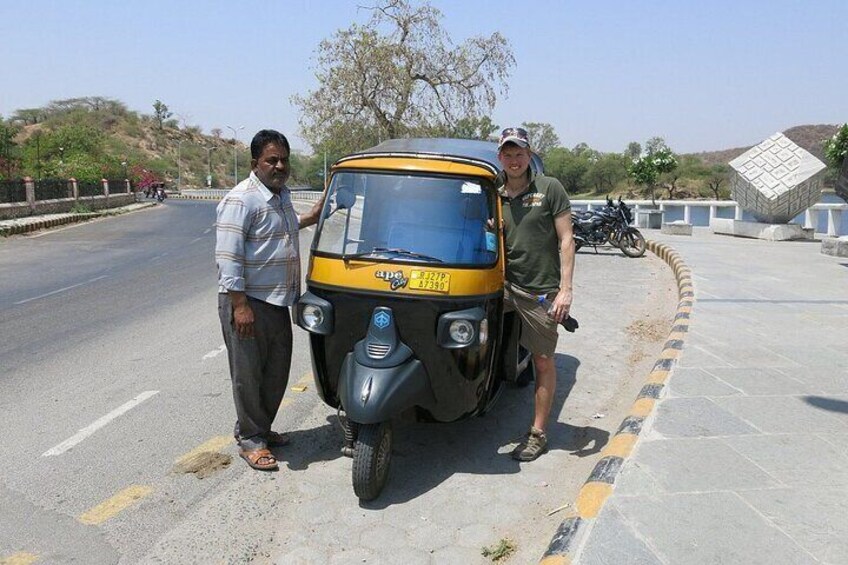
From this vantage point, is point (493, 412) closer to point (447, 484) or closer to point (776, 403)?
point (447, 484)

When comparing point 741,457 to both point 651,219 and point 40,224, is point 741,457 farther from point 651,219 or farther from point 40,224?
point 40,224

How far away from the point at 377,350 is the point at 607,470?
1382mm

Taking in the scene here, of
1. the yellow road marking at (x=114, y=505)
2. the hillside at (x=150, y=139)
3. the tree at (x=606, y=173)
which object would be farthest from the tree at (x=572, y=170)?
the yellow road marking at (x=114, y=505)

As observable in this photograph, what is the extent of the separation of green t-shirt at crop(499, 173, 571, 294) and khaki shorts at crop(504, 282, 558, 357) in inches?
2.5

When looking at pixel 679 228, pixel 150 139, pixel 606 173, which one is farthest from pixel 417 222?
pixel 150 139

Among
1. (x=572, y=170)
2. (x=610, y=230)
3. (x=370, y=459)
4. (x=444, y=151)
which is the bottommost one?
(x=370, y=459)

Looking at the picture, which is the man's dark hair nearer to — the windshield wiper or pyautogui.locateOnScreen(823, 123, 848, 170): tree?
the windshield wiper

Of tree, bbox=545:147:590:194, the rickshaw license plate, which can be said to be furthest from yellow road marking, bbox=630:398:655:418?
tree, bbox=545:147:590:194

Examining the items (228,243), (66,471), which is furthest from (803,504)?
(66,471)

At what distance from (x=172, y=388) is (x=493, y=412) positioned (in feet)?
8.50

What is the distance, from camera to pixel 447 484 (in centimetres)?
402

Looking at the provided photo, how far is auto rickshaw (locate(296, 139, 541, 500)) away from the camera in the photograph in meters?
3.77

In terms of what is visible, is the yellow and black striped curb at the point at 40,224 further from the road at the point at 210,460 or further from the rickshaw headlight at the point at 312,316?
the rickshaw headlight at the point at 312,316

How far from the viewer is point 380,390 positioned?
12.0ft
